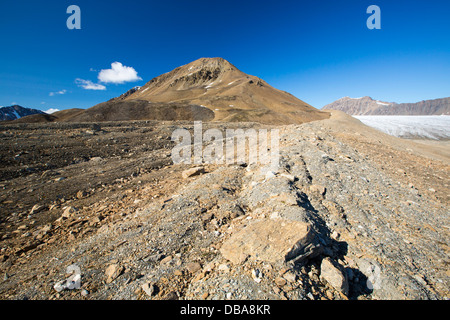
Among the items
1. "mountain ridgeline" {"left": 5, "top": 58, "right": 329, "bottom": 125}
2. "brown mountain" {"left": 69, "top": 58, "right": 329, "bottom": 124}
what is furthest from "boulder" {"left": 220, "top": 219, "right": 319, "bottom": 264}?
"brown mountain" {"left": 69, "top": 58, "right": 329, "bottom": 124}

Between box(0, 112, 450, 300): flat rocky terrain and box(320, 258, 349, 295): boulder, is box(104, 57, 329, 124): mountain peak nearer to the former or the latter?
box(0, 112, 450, 300): flat rocky terrain

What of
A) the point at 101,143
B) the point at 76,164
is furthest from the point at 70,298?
the point at 101,143

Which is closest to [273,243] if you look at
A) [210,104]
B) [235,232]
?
[235,232]

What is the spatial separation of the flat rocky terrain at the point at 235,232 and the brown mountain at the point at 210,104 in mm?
40188

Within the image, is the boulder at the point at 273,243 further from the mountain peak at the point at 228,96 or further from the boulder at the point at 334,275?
the mountain peak at the point at 228,96

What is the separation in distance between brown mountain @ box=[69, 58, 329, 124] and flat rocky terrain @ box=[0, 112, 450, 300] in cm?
4019

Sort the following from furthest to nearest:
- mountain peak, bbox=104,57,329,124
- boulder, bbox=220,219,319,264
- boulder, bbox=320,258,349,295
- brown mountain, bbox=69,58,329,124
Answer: mountain peak, bbox=104,57,329,124, brown mountain, bbox=69,58,329,124, boulder, bbox=220,219,319,264, boulder, bbox=320,258,349,295

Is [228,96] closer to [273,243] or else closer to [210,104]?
[210,104]

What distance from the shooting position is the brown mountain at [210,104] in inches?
1971

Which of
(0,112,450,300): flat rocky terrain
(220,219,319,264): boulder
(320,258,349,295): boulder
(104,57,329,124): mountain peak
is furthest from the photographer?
(104,57,329,124): mountain peak

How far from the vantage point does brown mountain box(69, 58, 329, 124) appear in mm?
50062

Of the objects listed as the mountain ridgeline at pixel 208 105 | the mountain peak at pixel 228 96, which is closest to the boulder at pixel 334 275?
the mountain ridgeline at pixel 208 105

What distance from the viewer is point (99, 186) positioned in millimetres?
8172

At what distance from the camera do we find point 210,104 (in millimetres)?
71562
